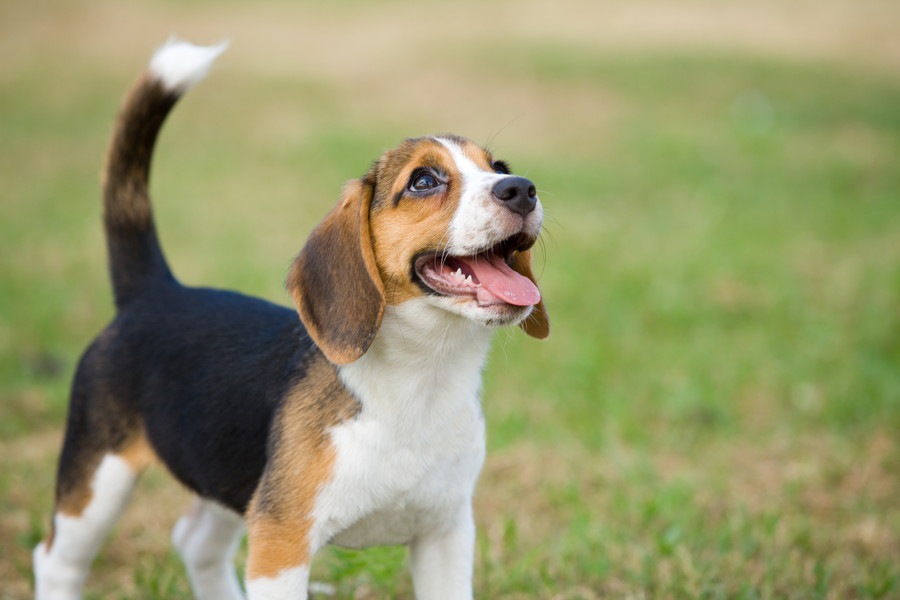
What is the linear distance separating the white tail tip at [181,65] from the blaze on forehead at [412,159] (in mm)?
1112

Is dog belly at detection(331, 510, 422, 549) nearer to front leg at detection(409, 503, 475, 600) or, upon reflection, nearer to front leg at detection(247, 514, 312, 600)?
front leg at detection(409, 503, 475, 600)

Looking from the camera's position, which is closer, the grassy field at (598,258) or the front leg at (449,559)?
the front leg at (449,559)

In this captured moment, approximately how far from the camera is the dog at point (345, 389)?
348 cm

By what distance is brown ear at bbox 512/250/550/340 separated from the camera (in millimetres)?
3807

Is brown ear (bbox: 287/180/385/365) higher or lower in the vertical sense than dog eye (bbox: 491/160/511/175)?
lower

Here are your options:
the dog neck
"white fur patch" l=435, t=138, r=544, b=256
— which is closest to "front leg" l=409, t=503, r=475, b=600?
the dog neck

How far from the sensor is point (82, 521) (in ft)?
13.7

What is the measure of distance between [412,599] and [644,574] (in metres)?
1.05

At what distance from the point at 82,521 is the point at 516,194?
216 centimetres

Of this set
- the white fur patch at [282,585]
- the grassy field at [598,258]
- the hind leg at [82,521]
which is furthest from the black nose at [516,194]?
the hind leg at [82,521]

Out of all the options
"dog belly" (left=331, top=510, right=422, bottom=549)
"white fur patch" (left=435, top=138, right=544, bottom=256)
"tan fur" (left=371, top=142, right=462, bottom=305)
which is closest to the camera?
"white fur patch" (left=435, top=138, right=544, bottom=256)

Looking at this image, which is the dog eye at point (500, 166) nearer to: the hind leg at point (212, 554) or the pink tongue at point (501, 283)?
the pink tongue at point (501, 283)

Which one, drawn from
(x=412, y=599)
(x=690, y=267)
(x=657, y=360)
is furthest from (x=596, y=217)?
(x=412, y=599)

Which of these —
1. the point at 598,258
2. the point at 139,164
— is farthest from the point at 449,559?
the point at 598,258
